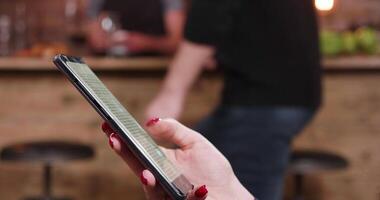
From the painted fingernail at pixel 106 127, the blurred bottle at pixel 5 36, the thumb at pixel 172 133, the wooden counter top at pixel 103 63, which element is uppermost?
the painted fingernail at pixel 106 127

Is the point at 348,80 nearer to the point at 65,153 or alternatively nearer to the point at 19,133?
the point at 65,153

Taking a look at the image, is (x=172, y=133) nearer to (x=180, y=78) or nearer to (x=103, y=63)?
(x=180, y=78)

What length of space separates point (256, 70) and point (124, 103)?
95 centimetres

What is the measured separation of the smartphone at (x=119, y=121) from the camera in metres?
0.61

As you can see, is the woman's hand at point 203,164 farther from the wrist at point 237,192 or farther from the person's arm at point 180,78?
the person's arm at point 180,78

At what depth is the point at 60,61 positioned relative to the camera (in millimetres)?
620

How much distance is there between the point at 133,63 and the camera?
2.22 meters

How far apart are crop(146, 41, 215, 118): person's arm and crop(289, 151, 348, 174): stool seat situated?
0.64m

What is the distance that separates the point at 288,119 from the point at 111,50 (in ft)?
3.41

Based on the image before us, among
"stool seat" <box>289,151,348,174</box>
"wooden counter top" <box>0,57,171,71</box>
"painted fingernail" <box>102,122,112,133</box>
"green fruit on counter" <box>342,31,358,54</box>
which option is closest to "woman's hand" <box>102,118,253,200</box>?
"painted fingernail" <box>102,122,112,133</box>

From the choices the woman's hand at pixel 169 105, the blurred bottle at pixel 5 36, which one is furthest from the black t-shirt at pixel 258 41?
the blurred bottle at pixel 5 36

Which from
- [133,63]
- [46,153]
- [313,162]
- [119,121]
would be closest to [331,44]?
[313,162]

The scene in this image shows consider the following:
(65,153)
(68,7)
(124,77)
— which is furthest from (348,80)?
(68,7)

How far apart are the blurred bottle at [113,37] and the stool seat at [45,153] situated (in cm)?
42
